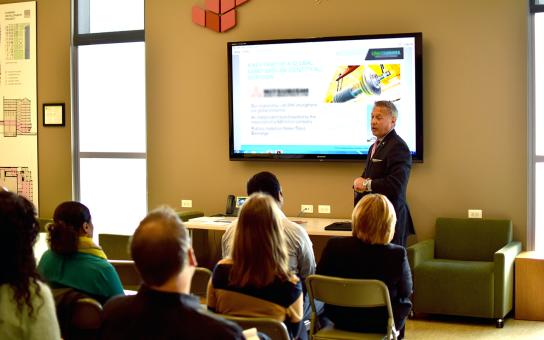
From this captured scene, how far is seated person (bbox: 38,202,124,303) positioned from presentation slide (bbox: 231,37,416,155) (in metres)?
3.61

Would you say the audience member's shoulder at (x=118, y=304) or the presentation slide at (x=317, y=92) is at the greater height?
the presentation slide at (x=317, y=92)

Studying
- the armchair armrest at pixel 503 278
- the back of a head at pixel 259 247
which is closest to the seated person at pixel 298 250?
the back of a head at pixel 259 247

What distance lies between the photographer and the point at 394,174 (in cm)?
554

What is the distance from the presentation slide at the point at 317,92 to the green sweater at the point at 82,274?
3628 mm

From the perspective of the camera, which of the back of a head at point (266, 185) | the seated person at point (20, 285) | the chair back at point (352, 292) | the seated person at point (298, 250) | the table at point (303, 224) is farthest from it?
the table at point (303, 224)

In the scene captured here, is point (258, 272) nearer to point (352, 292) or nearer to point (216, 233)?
point (352, 292)

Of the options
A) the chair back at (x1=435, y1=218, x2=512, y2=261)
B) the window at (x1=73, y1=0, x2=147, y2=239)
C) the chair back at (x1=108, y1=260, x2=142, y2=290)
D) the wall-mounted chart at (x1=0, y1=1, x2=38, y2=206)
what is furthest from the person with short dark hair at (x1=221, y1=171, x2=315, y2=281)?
the wall-mounted chart at (x1=0, y1=1, x2=38, y2=206)

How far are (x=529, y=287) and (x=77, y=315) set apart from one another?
401 cm

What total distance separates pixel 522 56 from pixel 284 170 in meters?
2.29

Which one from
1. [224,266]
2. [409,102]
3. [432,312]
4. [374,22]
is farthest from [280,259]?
[374,22]

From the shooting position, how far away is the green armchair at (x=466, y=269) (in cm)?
570

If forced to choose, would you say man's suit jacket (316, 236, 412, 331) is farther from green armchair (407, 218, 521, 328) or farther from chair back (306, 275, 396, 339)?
green armchair (407, 218, 521, 328)

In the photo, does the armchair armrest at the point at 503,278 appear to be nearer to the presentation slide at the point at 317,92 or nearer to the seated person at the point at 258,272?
the presentation slide at the point at 317,92

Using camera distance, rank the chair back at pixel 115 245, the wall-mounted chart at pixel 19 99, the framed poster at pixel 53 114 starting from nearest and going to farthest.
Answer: the chair back at pixel 115 245 < the framed poster at pixel 53 114 < the wall-mounted chart at pixel 19 99
